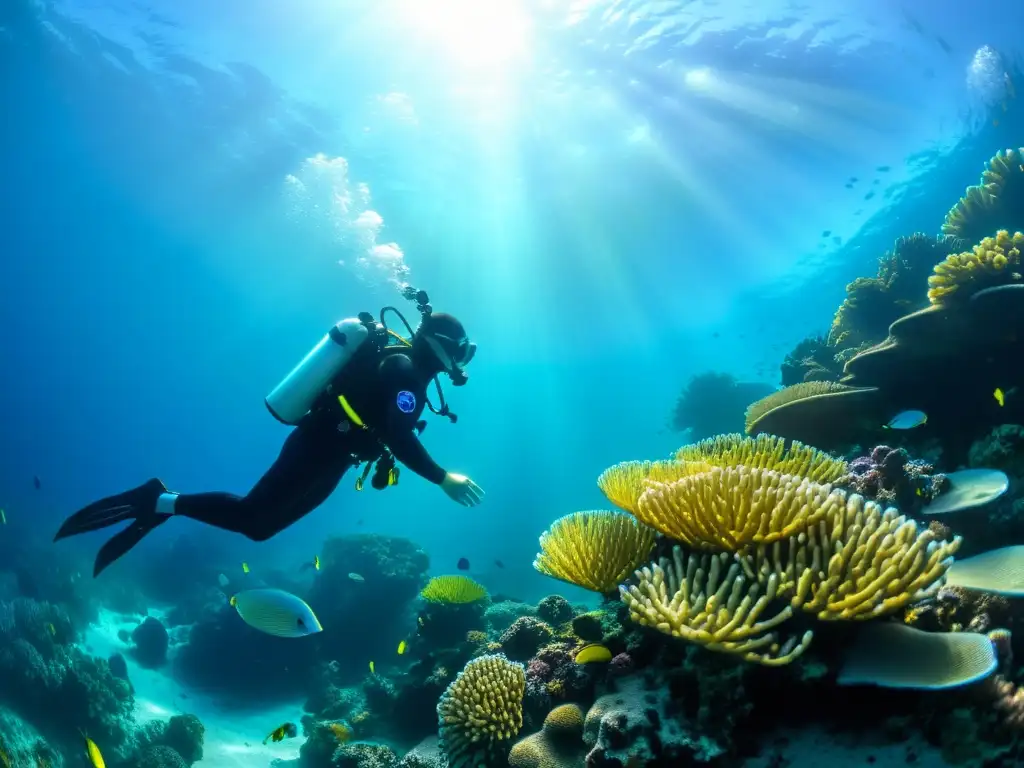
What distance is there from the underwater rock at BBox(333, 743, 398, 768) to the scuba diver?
308cm

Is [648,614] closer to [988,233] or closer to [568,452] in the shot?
[988,233]

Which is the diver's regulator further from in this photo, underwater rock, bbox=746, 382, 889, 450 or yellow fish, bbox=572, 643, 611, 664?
underwater rock, bbox=746, 382, 889, 450

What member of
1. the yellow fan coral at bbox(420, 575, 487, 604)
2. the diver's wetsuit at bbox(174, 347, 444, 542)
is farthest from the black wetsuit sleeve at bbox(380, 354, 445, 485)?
the yellow fan coral at bbox(420, 575, 487, 604)

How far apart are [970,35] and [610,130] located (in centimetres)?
1578

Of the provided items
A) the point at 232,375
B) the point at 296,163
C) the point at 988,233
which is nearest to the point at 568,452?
the point at 232,375

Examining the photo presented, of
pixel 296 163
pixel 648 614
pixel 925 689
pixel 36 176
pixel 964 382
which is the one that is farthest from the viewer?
pixel 36 176

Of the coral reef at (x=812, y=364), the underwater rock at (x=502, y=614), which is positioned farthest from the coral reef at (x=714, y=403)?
the underwater rock at (x=502, y=614)

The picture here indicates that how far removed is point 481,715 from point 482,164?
29.7 metres

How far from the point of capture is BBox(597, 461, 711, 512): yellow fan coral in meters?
3.73

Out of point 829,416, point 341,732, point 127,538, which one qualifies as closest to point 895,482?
point 829,416

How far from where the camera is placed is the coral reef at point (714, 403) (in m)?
18.6

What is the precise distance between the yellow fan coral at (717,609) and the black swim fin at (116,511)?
213 inches

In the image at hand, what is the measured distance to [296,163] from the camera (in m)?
30.6

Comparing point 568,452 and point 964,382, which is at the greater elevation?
point 568,452
